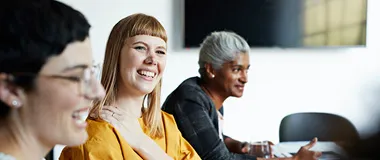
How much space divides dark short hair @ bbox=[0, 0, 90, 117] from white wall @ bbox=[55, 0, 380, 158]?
233 cm

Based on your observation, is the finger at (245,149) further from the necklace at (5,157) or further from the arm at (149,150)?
the necklace at (5,157)

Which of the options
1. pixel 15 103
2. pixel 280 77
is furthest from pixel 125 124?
pixel 280 77

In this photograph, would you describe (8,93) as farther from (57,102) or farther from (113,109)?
(113,109)

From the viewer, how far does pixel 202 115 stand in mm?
2051

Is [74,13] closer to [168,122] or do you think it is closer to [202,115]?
[168,122]

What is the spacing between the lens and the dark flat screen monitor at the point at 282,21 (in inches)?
131

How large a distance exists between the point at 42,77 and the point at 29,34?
3.2 inches

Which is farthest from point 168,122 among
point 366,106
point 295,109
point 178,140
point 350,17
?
point 350,17

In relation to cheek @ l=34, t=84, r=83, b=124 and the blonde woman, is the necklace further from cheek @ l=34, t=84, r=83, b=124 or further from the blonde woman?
the blonde woman

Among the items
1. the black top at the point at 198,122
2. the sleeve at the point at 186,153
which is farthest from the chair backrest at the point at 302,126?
the sleeve at the point at 186,153

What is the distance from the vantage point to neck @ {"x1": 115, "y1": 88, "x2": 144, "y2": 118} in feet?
5.16

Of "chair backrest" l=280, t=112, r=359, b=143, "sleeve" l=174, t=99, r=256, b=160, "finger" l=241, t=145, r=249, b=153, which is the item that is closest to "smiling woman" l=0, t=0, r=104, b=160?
"sleeve" l=174, t=99, r=256, b=160

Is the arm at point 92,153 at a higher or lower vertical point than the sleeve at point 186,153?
higher

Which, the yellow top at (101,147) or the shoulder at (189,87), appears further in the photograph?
the shoulder at (189,87)
